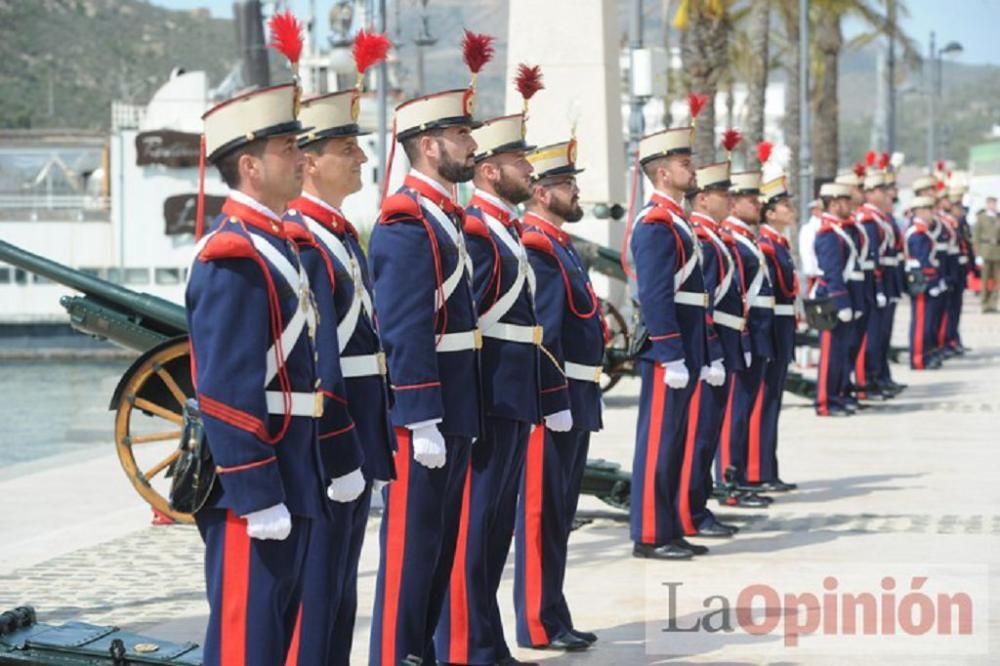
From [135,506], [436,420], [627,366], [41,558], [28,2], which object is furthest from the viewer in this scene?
[28,2]

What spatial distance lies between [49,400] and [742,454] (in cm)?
2078

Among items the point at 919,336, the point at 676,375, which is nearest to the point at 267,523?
the point at 676,375

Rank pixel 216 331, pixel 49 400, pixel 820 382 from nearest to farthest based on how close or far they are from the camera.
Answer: pixel 216 331 < pixel 820 382 < pixel 49 400

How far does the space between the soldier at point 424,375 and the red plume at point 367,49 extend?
0.36 meters

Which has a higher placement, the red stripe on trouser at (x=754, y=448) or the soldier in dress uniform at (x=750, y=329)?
the soldier in dress uniform at (x=750, y=329)

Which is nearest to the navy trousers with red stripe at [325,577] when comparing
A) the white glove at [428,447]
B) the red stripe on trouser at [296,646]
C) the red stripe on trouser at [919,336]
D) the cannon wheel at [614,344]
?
the red stripe on trouser at [296,646]

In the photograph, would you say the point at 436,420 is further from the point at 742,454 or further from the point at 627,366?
the point at 627,366

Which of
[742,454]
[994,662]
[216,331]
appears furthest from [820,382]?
[216,331]

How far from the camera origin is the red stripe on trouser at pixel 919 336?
2252 centimetres

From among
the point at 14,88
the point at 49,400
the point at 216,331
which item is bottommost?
the point at 49,400

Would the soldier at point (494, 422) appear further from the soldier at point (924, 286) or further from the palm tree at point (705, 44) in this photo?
the palm tree at point (705, 44)

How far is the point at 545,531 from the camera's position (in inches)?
321

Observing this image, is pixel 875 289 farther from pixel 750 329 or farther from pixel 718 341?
pixel 718 341

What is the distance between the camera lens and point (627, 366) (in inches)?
617
